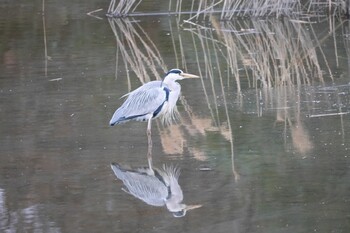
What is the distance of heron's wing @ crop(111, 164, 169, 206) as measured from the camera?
24.2 ft

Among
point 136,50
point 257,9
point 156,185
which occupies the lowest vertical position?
point 257,9

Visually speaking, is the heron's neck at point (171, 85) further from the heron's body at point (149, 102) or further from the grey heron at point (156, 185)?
the grey heron at point (156, 185)

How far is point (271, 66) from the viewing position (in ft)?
42.1

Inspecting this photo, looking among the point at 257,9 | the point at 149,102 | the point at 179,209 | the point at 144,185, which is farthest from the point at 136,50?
the point at 179,209

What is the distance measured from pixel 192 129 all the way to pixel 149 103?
0.62m

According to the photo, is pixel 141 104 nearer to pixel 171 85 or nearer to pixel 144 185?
pixel 171 85

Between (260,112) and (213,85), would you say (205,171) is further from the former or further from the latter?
(213,85)

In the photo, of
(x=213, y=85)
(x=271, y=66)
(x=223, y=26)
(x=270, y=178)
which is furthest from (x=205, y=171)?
(x=223, y=26)

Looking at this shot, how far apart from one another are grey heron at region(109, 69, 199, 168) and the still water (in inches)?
8.3

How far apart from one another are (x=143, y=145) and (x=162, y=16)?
9424mm

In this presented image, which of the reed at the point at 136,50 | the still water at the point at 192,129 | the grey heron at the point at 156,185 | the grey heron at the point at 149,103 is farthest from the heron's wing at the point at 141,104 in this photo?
the reed at the point at 136,50

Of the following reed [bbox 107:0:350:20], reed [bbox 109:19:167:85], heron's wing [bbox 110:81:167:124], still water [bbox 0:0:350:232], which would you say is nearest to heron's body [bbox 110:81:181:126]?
heron's wing [bbox 110:81:167:124]

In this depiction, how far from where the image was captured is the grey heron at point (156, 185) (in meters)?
7.23

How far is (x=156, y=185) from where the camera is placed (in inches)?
304
